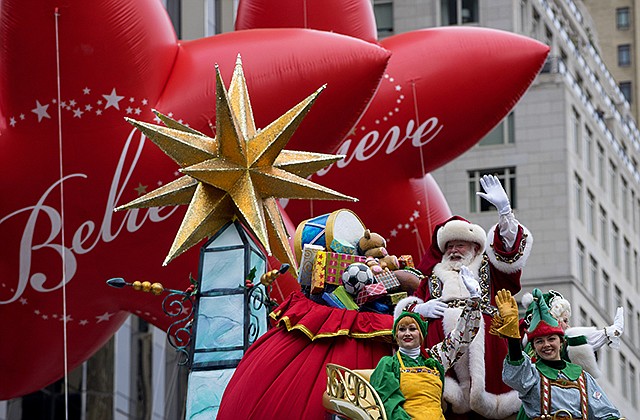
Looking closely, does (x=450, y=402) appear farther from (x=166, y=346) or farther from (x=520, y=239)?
(x=166, y=346)

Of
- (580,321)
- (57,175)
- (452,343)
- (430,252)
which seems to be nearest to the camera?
(452,343)

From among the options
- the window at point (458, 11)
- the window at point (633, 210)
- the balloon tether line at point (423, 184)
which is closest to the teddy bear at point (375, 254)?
the balloon tether line at point (423, 184)

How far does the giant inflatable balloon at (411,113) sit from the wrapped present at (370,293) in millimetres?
7121

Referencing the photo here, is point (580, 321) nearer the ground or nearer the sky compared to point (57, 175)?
nearer the ground

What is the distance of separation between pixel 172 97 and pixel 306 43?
1.49 m

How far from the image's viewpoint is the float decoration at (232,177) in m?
→ 15.3

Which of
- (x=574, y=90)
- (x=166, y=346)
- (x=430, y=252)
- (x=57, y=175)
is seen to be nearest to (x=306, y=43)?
(x=57, y=175)

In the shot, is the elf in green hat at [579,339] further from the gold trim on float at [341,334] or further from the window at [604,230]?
the window at [604,230]

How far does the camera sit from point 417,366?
41.4ft

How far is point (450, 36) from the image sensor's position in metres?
21.8

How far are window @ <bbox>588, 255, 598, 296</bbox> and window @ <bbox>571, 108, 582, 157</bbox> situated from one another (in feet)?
9.49

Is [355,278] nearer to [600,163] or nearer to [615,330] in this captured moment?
[615,330]

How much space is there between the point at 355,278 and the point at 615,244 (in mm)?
41561

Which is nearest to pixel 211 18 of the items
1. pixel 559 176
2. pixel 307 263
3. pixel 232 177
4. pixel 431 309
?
pixel 559 176
